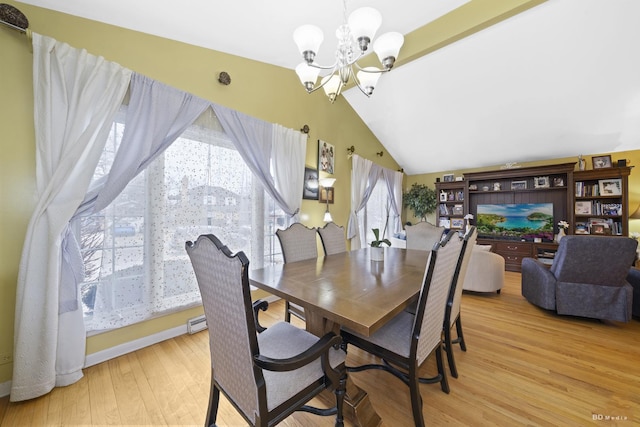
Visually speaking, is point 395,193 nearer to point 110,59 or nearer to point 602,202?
point 602,202

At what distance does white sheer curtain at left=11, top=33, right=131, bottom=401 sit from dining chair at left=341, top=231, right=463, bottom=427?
1.90 metres

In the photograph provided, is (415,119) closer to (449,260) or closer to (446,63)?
(446,63)

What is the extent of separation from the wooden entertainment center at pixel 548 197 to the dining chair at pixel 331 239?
13.2 feet

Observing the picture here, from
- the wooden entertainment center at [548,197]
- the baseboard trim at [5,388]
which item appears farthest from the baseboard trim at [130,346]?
the wooden entertainment center at [548,197]

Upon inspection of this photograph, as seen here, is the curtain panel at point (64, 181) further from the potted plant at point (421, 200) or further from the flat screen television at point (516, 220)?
Answer: the flat screen television at point (516, 220)

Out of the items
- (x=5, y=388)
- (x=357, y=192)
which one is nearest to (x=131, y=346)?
(x=5, y=388)

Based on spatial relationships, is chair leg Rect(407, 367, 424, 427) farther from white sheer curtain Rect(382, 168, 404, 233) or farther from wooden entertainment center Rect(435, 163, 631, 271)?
wooden entertainment center Rect(435, 163, 631, 271)

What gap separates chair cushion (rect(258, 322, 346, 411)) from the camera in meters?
0.91

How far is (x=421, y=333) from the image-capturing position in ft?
3.82

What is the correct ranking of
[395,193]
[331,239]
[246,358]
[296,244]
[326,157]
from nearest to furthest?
[246,358] < [296,244] < [331,239] < [326,157] < [395,193]

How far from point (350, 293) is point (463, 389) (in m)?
1.12

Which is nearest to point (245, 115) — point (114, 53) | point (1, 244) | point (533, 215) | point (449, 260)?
point (114, 53)

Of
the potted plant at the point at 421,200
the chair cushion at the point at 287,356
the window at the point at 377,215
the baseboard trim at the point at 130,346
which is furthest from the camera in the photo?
the potted plant at the point at 421,200

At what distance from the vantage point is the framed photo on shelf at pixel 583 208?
4164mm
